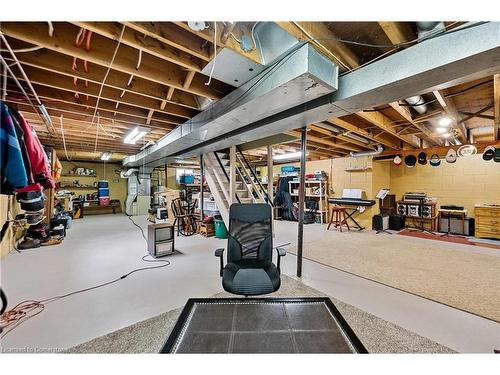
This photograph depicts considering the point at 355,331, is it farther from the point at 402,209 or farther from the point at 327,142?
the point at 402,209

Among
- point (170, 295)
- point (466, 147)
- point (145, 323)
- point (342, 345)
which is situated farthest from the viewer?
point (466, 147)

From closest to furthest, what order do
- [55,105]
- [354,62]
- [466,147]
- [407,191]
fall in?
[354,62] → [55,105] → [466,147] → [407,191]

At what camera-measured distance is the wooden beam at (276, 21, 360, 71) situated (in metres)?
1.57

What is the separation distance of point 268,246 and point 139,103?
2.67 meters

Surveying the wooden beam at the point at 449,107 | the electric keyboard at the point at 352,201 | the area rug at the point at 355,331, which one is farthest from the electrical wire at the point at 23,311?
the electric keyboard at the point at 352,201

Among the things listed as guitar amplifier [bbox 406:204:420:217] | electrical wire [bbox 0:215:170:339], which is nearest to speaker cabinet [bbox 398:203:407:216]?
guitar amplifier [bbox 406:204:420:217]

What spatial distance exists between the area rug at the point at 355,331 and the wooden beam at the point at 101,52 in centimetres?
236

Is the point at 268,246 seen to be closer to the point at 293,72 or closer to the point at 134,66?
the point at 293,72

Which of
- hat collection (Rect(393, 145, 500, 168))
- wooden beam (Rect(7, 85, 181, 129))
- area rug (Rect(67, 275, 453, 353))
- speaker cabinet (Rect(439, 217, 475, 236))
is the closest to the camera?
area rug (Rect(67, 275, 453, 353))

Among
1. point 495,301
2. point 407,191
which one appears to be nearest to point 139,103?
point 495,301

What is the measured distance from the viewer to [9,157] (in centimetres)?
126

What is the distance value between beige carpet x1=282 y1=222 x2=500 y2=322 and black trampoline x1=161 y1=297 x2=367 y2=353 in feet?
5.89

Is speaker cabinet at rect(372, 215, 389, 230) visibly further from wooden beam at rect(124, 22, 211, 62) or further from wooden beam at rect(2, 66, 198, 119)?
wooden beam at rect(124, 22, 211, 62)

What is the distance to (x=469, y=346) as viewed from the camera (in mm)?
1662
